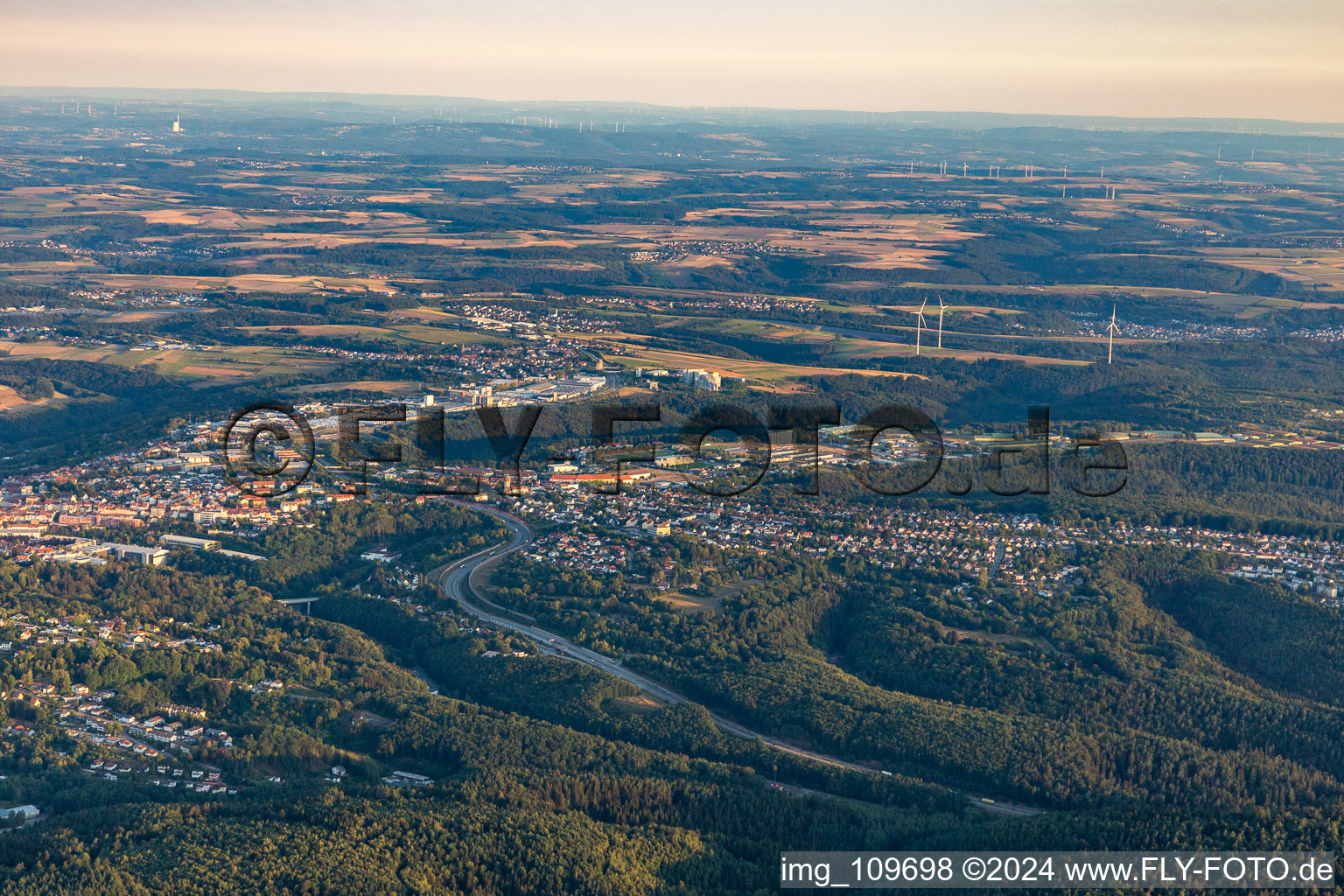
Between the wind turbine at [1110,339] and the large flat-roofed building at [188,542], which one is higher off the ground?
the wind turbine at [1110,339]

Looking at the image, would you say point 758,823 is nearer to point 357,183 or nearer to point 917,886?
point 917,886

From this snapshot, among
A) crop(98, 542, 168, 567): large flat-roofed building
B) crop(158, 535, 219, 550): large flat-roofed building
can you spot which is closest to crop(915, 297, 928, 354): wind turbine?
crop(158, 535, 219, 550): large flat-roofed building

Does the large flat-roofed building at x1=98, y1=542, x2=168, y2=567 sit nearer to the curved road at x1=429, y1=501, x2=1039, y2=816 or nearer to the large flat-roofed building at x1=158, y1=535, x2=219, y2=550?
the large flat-roofed building at x1=158, y1=535, x2=219, y2=550

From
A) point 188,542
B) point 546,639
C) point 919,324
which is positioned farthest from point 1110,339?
point 188,542

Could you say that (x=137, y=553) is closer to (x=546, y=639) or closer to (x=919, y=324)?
(x=546, y=639)

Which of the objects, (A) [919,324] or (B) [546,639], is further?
(A) [919,324]

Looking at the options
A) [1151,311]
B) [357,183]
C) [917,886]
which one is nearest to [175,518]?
[917,886]

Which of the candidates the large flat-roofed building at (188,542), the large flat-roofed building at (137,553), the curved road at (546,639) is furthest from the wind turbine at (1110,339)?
the large flat-roofed building at (137,553)

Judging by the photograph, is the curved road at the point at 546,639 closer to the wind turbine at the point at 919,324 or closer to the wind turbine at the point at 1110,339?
the wind turbine at the point at 919,324
